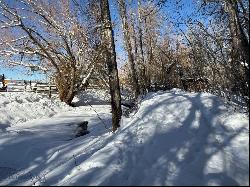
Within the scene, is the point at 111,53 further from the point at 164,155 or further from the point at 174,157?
the point at 174,157

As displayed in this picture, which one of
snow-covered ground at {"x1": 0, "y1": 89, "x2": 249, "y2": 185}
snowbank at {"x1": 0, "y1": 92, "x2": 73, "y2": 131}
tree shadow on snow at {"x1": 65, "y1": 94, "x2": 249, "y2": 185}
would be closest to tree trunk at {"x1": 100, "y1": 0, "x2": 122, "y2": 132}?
snow-covered ground at {"x1": 0, "y1": 89, "x2": 249, "y2": 185}

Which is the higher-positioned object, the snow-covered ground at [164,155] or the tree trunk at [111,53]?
the tree trunk at [111,53]

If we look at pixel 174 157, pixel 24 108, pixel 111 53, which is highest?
pixel 111 53

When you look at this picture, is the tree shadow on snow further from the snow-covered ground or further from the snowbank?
the snowbank

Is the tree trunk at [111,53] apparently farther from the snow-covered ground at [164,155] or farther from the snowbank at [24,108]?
the snowbank at [24,108]

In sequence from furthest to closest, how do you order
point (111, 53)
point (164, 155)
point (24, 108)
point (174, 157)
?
point (24, 108) < point (111, 53) < point (164, 155) < point (174, 157)

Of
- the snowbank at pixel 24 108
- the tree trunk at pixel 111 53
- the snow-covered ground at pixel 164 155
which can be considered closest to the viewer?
the snow-covered ground at pixel 164 155

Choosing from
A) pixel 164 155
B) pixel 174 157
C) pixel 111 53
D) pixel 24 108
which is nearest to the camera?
pixel 174 157

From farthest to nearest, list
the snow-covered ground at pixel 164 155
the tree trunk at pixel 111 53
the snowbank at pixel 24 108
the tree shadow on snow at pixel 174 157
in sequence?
1. the snowbank at pixel 24 108
2. the tree trunk at pixel 111 53
3. the snow-covered ground at pixel 164 155
4. the tree shadow on snow at pixel 174 157

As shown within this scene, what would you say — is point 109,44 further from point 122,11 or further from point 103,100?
point 103,100

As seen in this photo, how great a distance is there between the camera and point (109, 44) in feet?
36.3

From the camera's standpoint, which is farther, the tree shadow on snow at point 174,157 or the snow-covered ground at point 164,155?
the snow-covered ground at point 164,155

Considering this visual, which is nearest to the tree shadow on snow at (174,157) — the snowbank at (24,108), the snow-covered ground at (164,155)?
the snow-covered ground at (164,155)

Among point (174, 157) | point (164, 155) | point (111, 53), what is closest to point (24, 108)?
point (111, 53)
